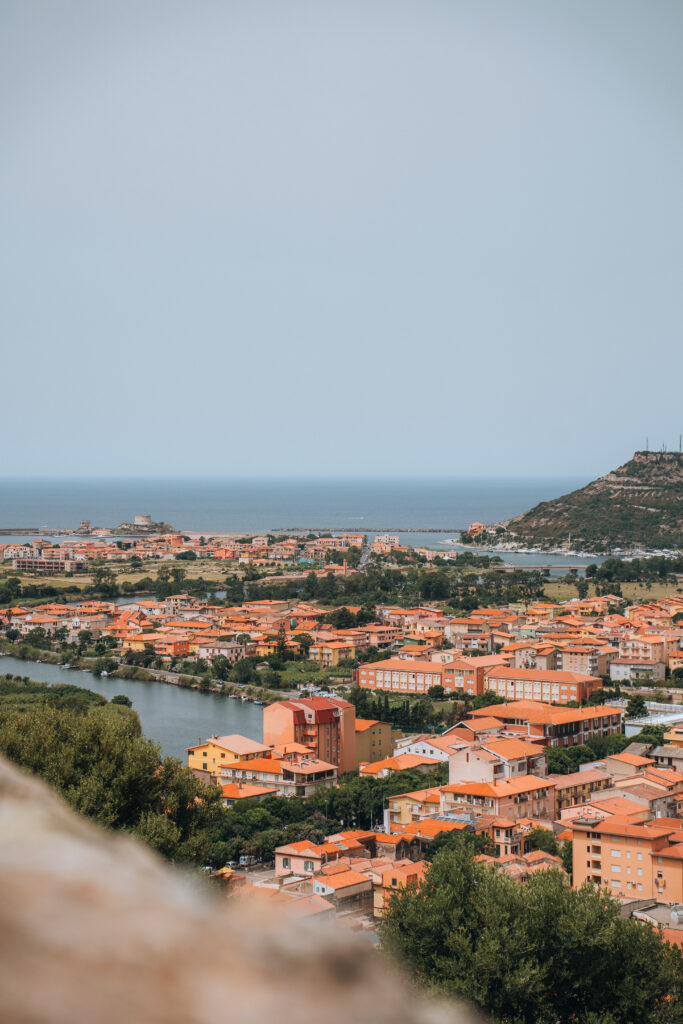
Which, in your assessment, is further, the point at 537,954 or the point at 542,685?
the point at 542,685

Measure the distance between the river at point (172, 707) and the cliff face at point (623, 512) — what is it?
21.6 metres

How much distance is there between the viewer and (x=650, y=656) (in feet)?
49.1

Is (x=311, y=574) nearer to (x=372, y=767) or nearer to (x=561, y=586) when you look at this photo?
(x=561, y=586)

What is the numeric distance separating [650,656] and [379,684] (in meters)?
4.01

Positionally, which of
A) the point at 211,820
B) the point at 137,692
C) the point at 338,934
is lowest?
the point at 137,692

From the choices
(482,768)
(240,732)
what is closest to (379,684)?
(240,732)

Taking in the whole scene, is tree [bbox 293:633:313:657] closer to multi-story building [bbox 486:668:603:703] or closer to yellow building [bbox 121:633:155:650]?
yellow building [bbox 121:633:155:650]

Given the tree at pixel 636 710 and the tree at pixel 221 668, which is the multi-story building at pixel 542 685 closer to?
the tree at pixel 636 710

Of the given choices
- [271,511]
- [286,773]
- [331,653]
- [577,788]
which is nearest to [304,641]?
[331,653]

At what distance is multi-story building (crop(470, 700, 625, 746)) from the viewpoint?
10938mm

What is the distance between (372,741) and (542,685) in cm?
357

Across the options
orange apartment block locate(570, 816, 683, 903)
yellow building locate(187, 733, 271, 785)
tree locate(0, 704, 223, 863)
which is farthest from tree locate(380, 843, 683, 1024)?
yellow building locate(187, 733, 271, 785)

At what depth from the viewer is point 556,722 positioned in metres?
10.9

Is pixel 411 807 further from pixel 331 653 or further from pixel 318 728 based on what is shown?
pixel 331 653
